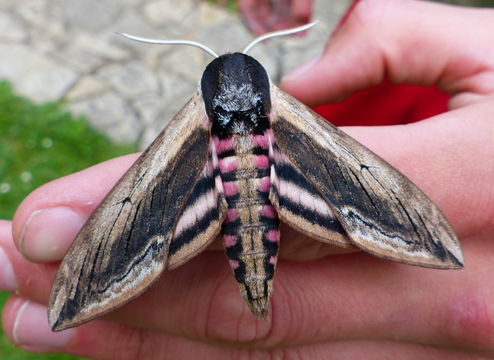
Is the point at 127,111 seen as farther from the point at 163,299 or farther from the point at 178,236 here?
the point at 178,236

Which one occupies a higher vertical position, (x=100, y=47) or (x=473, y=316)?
(x=100, y=47)

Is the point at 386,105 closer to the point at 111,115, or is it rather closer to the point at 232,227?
the point at 232,227

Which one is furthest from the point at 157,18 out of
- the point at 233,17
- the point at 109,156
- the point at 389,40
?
the point at 389,40

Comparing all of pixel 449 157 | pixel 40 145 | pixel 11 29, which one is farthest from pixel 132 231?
pixel 11 29

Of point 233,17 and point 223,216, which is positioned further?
point 233,17

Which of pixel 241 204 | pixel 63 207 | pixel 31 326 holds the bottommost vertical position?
pixel 31 326

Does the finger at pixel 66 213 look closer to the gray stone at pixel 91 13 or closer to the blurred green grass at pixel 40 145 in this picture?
the blurred green grass at pixel 40 145
